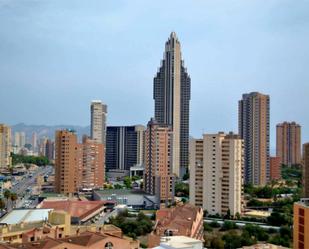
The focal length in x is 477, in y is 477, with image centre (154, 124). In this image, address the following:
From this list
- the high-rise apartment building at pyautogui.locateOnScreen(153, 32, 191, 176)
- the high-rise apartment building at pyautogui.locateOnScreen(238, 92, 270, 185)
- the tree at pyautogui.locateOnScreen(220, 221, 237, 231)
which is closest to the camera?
the tree at pyautogui.locateOnScreen(220, 221, 237, 231)

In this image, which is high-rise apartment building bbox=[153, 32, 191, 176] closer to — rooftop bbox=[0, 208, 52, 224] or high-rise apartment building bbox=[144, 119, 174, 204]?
high-rise apartment building bbox=[144, 119, 174, 204]

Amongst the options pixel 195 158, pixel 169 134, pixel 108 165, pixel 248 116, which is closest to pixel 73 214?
pixel 195 158

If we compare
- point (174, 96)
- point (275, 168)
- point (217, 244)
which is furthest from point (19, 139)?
point (217, 244)

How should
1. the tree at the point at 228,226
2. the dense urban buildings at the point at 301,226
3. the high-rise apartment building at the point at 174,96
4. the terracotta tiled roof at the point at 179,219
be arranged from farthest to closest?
the high-rise apartment building at the point at 174,96 → the tree at the point at 228,226 → the terracotta tiled roof at the point at 179,219 → the dense urban buildings at the point at 301,226

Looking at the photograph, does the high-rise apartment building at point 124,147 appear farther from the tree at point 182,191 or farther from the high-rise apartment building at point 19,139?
the high-rise apartment building at point 19,139

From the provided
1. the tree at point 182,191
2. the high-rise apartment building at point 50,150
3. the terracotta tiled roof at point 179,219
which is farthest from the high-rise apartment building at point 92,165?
the high-rise apartment building at point 50,150

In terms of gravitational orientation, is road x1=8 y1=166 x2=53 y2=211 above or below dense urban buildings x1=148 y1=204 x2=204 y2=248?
below

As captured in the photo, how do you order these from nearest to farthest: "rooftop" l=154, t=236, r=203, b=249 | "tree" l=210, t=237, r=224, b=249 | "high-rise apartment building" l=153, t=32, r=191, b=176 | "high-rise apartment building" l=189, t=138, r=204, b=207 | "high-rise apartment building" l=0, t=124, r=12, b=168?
"rooftop" l=154, t=236, r=203, b=249 → "tree" l=210, t=237, r=224, b=249 → "high-rise apartment building" l=189, t=138, r=204, b=207 → "high-rise apartment building" l=153, t=32, r=191, b=176 → "high-rise apartment building" l=0, t=124, r=12, b=168

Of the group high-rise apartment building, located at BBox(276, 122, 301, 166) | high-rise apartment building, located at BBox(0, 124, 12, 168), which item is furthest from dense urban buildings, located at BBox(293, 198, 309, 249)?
high-rise apartment building, located at BBox(276, 122, 301, 166)
